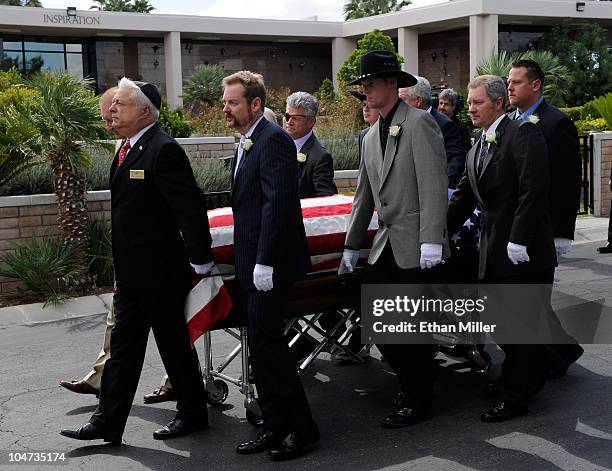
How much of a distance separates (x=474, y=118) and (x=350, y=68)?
85.9 feet

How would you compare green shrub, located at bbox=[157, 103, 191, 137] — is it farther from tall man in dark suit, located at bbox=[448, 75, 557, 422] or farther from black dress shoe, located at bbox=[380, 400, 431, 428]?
black dress shoe, located at bbox=[380, 400, 431, 428]

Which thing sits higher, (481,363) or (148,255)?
(148,255)

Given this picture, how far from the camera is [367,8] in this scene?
2176 inches

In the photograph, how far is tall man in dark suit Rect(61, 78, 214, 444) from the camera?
4.71 m

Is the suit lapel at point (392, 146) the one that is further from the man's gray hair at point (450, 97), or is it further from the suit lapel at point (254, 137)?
the man's gray hair at point (450, 97)

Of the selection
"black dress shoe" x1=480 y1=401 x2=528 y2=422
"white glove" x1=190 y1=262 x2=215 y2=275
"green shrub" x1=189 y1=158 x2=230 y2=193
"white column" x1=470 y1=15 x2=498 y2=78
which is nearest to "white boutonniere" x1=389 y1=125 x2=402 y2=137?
"white glove" x1=190 y1=262 x2=215 y2=275

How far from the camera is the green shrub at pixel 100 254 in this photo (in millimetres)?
9695

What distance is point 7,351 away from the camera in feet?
24.1

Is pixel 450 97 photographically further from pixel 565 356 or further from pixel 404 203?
pixel 404 203

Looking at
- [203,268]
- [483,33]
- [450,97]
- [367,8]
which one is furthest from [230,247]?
[367,8]

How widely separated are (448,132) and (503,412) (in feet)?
8.71

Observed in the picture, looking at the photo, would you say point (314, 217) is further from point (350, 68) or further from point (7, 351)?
point (350, 68)

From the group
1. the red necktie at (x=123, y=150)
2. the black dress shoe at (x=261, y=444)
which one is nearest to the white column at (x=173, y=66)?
the red necktie at (x=123, y=150)

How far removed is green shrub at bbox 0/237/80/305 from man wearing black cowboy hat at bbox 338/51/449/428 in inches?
192
